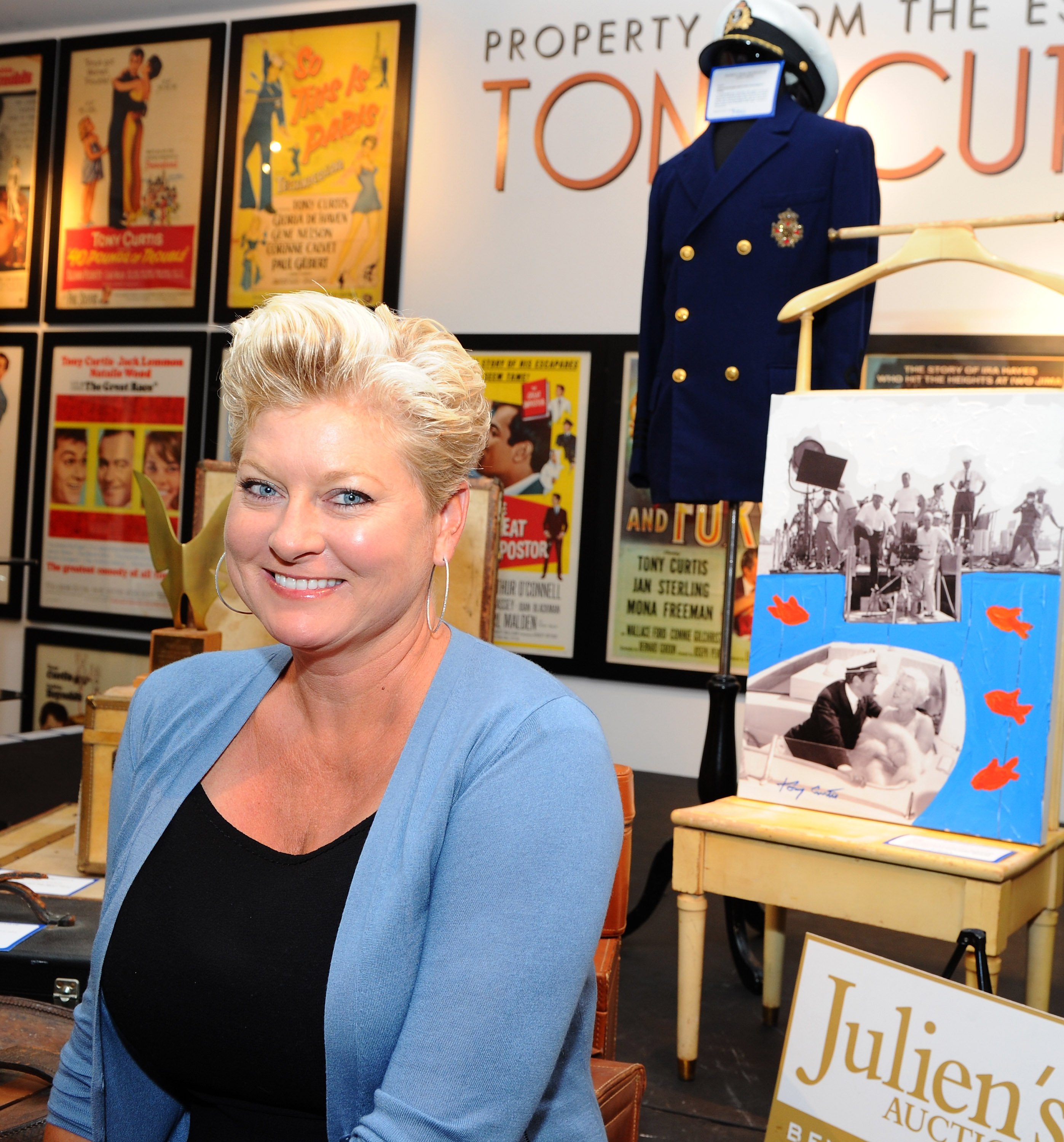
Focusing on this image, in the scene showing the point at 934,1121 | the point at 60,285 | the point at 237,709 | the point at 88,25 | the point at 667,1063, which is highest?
the point at 88,25

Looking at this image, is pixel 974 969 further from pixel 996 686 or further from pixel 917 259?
pixel 917 259

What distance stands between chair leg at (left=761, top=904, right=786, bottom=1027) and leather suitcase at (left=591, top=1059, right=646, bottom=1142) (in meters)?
1.10

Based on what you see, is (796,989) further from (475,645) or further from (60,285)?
(60,285)

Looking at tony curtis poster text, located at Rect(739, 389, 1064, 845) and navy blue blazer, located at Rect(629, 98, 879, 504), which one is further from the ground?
navy blue blazer, located at Rect(629, 98, 879, 504)

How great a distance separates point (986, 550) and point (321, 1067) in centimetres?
139

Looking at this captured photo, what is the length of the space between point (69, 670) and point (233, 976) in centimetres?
465

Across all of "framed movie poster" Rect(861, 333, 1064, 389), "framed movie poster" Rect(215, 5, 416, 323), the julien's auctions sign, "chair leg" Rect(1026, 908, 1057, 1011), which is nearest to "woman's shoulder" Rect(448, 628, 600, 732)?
the julien's auctions sign

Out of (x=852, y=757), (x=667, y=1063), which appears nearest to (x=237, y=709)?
(x=852, y=757)

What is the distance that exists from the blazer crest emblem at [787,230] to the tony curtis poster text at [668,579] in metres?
1.72

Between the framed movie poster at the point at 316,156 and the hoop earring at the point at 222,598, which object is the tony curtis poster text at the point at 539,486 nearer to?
the framed movie poster at the point at 316,156

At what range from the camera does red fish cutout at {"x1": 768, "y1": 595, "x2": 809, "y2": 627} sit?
2.12m

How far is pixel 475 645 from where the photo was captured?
122 centimetres

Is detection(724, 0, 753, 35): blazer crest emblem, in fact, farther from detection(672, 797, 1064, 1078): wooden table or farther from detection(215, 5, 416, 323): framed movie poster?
detection(215, 5, 416, 323): framed movie poster

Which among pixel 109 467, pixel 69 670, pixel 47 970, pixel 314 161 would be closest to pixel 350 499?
pixel 47 970
